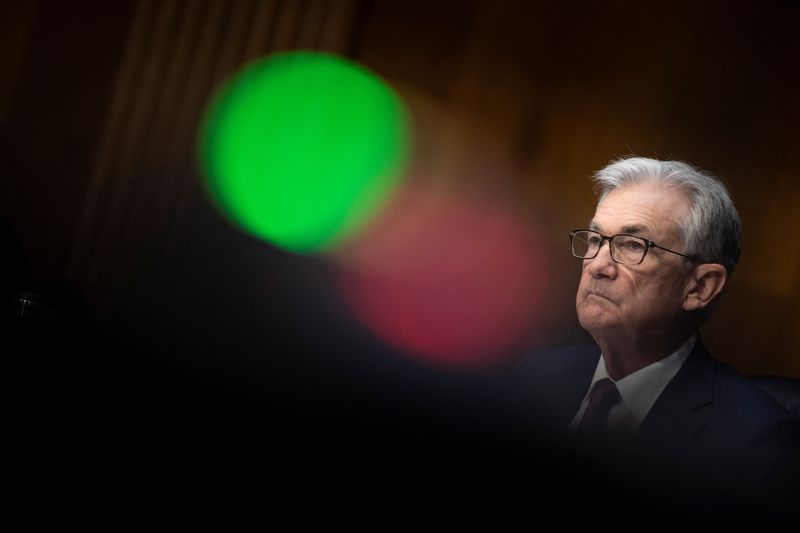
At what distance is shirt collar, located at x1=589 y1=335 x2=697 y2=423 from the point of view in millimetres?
1363

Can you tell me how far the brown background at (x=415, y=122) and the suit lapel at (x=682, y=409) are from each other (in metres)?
1.33

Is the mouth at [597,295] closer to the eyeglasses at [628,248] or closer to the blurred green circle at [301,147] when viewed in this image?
the eyeglasses at [628,248]

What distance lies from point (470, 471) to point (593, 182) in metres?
2.07

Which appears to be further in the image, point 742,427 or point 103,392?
point 742,427

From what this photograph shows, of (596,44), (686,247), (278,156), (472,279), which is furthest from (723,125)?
(278,156)

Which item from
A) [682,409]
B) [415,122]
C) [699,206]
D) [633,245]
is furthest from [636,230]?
[415,122]

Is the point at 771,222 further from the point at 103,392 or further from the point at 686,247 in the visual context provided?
the point at 103,392

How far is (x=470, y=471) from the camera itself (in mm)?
890

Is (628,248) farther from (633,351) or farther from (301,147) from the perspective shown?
(301,147)

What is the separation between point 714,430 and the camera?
4.33 ft

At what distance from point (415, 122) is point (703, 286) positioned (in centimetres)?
166

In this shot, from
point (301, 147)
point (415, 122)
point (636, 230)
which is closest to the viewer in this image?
point (636, 230)

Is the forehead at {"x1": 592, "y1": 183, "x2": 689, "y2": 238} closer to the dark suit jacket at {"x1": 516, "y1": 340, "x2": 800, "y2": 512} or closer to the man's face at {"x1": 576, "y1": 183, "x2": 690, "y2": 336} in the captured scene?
the man's face at {"x1": 576, "y1": 183, "x2": 690, "y2": 336}

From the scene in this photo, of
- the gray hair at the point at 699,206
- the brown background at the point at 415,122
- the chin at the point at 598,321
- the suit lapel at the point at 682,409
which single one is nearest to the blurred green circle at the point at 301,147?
the brown background at the point at 415,122
